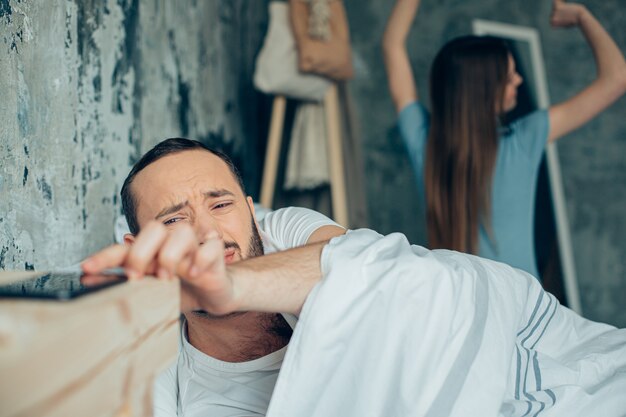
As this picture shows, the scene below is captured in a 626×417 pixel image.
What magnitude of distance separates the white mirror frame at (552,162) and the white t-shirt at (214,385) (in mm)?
1998

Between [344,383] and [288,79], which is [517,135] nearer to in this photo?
[288,79]

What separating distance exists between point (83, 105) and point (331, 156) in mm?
1268

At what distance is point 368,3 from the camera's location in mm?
3629

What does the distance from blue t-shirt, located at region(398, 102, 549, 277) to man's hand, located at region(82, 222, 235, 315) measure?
160cm

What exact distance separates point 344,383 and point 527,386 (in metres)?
0.34

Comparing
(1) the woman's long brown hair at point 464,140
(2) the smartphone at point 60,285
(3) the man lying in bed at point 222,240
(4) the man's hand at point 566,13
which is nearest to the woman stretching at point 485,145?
(1) the woman's long brown hair at point 464,140

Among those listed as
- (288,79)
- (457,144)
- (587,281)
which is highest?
(288,79)

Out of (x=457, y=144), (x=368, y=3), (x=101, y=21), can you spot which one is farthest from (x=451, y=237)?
(x=368, y=3)

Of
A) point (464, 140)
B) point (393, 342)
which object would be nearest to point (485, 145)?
point (464, 140)

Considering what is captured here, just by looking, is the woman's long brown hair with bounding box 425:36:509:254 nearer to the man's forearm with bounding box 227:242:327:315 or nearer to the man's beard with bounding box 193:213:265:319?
the man's beard with bounding box 193:213:265:319

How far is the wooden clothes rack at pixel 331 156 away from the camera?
2.69 metres

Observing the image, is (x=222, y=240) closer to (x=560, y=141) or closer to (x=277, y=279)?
(x=277, y=279)

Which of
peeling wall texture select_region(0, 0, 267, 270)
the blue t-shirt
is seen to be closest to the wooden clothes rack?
peeling wall texture select_region(0, 0, 267, 270)

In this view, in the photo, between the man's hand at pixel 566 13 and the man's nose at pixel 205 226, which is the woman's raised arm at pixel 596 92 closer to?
the man's hand at pixel 566 13
